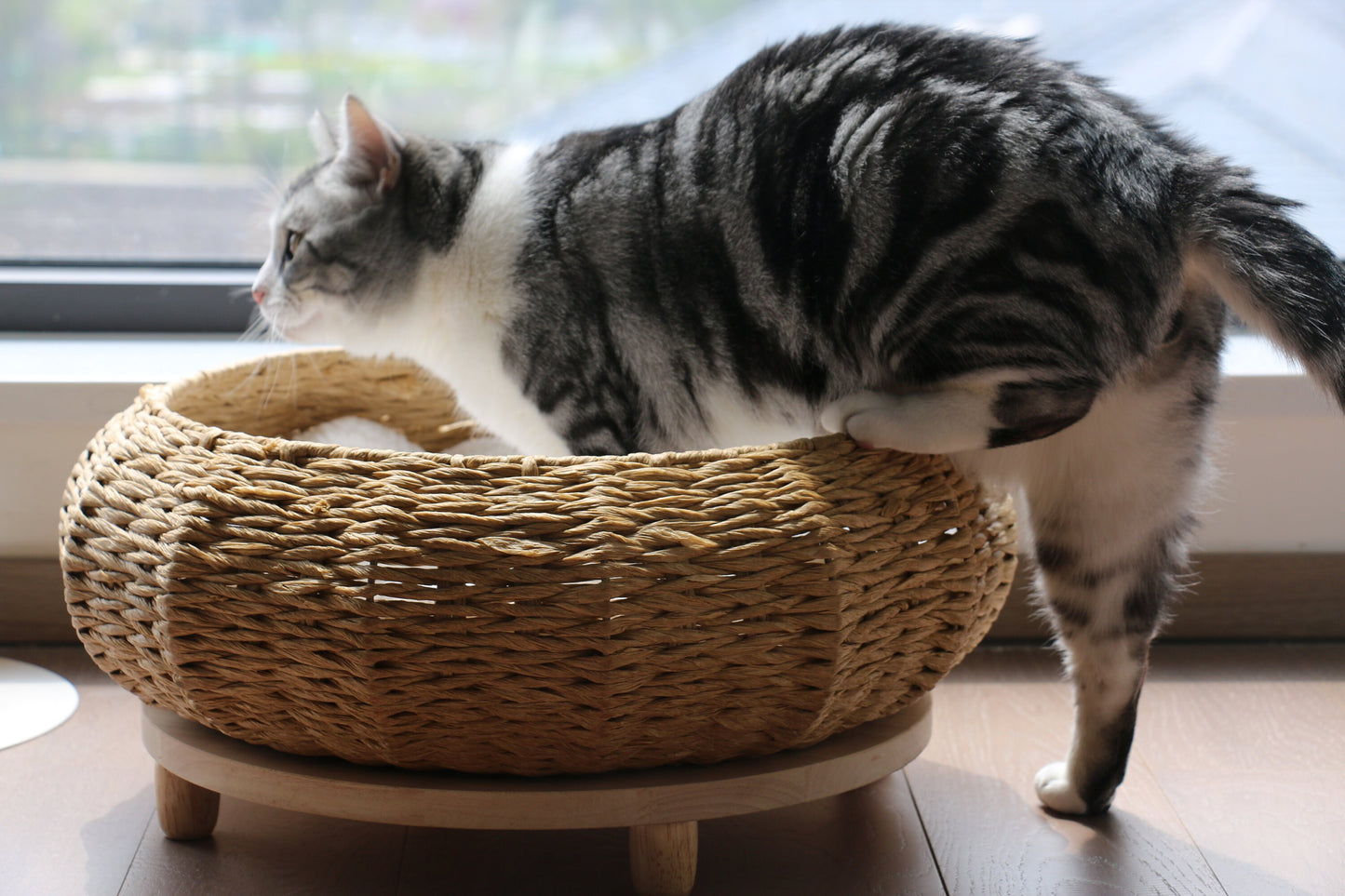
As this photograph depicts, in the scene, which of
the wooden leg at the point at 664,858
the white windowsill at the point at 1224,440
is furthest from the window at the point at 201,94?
the wooden leg at the point at 664,858

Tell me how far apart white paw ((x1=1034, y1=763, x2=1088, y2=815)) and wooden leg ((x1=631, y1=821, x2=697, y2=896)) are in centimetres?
45

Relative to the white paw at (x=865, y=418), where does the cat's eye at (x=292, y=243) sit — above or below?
above

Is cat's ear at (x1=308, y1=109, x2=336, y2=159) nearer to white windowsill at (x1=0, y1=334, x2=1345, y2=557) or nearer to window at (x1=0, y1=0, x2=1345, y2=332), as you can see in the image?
white windowsill at (x1=0, y1=334, x2=1345, y2=557)

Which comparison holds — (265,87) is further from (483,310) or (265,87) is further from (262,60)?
(483,310)

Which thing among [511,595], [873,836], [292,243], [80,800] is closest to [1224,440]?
[873,836]

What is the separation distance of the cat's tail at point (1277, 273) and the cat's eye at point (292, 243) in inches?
39.6

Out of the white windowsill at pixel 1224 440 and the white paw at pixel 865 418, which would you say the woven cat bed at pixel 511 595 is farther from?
the white windowsill at pixel 1224 440

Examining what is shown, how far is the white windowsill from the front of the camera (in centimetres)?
170

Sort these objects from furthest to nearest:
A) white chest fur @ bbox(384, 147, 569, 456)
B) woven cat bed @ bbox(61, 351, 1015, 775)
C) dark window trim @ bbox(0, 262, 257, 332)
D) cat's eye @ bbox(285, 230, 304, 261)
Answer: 1. dark window trim @ bbox(0, 262, 257, 332)
2. cat's eye @ bbox(285, 230, 304, 261)
3. white chest fur @ bbox(384, 147, 569, 456)
4. woven cat bed @ bbox(61, 351, 1015, 775)

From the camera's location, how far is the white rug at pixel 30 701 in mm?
1486

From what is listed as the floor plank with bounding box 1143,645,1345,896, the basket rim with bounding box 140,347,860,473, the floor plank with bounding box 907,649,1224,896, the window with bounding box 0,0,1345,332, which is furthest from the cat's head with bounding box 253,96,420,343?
the floor plank with bounding box 1143,645,1345,896

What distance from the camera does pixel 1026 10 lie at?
84.4 inches

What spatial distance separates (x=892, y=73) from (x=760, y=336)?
0.30 metres

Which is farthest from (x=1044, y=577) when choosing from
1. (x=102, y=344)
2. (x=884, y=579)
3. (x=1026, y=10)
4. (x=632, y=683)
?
(x=102, y=344)
